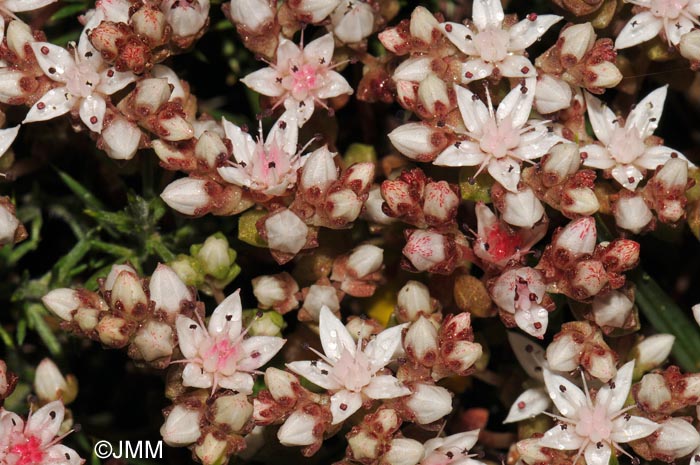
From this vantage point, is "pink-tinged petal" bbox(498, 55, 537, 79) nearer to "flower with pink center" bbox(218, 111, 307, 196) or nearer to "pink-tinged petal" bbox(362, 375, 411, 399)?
"flower with pink center" bbox(218, 111, 307, 196)

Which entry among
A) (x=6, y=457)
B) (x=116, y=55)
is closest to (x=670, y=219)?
(x=116, y=55)

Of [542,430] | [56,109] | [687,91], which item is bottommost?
[542,430]

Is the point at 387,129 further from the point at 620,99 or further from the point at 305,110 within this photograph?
the point at 620,99

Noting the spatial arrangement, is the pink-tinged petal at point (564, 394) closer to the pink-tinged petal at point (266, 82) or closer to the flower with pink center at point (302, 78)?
the flower with pink center at point (302, 78)

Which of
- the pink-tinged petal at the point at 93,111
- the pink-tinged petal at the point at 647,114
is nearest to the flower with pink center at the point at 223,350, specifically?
Result: the pink-tinged petal at the point at 93,111

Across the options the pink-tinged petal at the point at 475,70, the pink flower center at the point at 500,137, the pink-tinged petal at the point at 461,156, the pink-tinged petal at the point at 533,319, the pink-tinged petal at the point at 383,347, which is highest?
the pink-tinged petal at the point at 475,70

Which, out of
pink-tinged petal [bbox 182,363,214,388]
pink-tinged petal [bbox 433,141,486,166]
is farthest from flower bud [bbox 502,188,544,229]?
pink-tinged petal [bbox 182,363,214,388]
